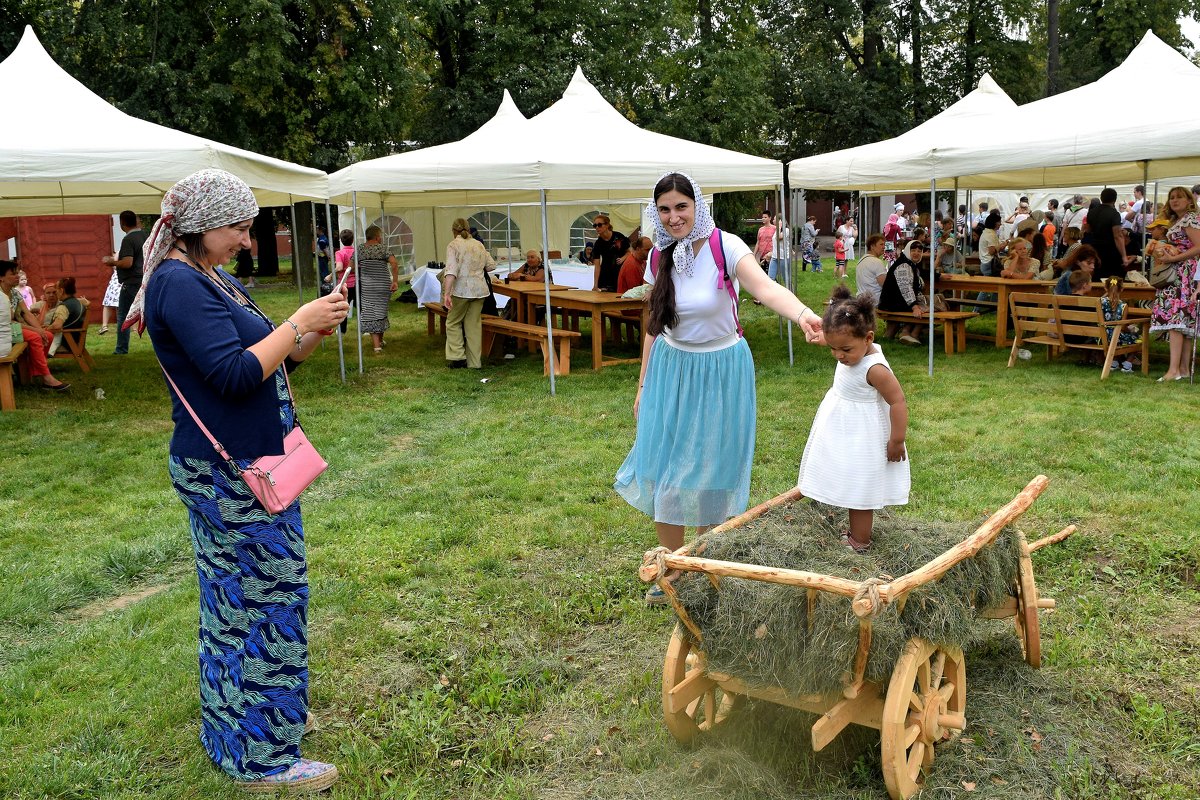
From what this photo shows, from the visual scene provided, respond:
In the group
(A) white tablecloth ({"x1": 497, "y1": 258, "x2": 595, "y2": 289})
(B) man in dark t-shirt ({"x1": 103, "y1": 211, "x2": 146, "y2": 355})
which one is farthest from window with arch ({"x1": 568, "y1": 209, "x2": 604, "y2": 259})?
(B) man in dark t-shirt ({"x1": 103, "y1": 211, "x2": 146, "y2": 355})

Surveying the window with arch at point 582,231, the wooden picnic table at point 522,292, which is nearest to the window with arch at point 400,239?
the window with arch at point 582,231

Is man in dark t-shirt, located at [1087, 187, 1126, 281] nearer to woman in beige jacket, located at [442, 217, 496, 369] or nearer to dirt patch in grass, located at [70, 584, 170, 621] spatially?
woman in beige jacket, located at [442, 217, 496, 369]

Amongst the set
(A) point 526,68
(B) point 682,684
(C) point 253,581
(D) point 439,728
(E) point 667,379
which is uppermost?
(A) point 526,68

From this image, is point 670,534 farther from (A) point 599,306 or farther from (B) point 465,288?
(B) point 465,288

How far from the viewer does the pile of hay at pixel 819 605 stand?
293 cm

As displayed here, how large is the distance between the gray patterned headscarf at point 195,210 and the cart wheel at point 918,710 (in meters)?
2.34

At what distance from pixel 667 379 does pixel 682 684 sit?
53.0 inches

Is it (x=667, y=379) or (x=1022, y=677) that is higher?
(x=667, y=379)

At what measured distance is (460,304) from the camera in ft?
39.2

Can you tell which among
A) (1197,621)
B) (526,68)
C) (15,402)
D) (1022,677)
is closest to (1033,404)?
(1197,621)

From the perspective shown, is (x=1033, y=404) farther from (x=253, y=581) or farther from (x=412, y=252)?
(x=412, y=252)

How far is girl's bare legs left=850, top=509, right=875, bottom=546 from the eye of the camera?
367 centimetres

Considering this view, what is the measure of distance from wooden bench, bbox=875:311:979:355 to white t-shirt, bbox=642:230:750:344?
797 cm

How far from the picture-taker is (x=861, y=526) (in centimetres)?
368
